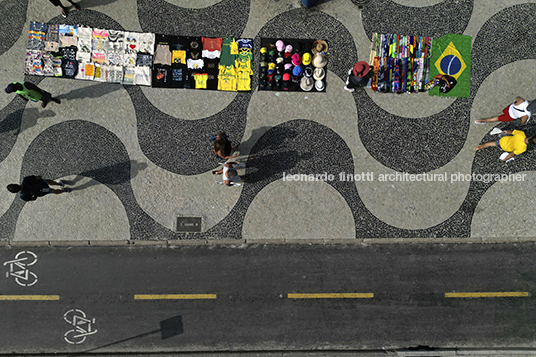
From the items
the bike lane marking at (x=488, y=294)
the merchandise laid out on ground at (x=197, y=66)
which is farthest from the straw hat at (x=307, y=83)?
the bike lane marking at (x=488, y=294)

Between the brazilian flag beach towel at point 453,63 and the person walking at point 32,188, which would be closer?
the person walking at point 32,188

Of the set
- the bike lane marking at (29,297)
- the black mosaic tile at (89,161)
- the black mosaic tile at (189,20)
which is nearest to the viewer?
the bike lane marking at (29,297)

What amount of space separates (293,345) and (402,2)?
10.8m

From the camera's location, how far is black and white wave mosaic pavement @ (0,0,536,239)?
796cm

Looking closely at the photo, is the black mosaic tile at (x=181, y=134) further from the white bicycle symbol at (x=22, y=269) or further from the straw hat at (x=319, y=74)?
the white bicycle symbol at (x=22, y=269)

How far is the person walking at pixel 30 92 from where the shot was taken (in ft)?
22.9

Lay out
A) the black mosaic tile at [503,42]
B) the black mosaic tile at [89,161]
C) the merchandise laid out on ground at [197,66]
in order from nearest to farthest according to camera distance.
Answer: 1. the black mosaic tile at [89,161]
2. the merchandise laid out on ground at [197,66]
3. the black mosaic tile at [503,42]

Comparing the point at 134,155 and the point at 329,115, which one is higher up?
the point at 329,115

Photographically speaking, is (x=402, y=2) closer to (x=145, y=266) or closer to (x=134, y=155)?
(x=134, y=155)

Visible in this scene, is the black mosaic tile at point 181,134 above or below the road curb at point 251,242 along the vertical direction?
above

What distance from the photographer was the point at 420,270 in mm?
7922

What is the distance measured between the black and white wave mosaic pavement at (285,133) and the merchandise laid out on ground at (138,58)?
33 cm

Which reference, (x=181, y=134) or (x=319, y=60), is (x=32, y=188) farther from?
(x=319, y=60)

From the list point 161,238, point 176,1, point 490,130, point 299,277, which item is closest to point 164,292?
point 161,238
